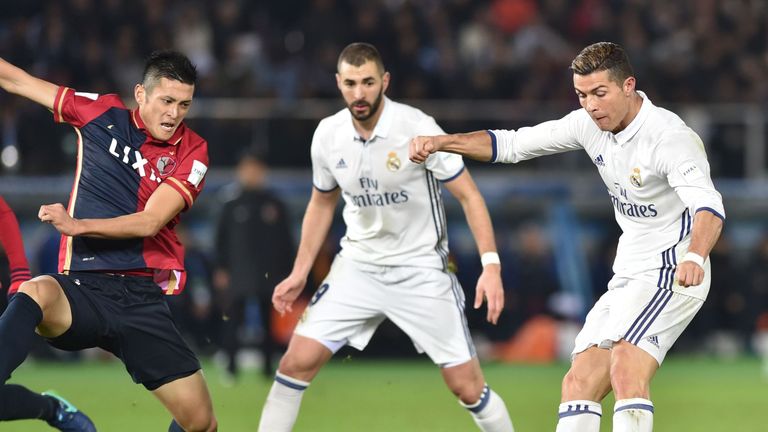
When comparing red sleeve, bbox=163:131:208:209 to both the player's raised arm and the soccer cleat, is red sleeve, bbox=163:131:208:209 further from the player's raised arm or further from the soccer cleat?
the soccer cleat

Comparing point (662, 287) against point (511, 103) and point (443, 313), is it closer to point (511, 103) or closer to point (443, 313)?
point (443, 313)

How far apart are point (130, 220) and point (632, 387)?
2654 millimetres

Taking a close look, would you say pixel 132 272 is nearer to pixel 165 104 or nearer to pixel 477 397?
pixel 165 104

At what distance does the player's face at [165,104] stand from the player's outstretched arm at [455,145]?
1.23 m

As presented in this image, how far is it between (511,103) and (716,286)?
362cm

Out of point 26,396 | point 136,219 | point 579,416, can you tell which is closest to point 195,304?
point 26,396

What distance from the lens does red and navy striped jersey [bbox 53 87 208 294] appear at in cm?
671

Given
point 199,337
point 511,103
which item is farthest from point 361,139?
point 511,103

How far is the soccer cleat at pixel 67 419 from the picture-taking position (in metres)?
6.94

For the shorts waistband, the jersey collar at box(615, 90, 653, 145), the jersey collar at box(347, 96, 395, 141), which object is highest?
the jersey collar at box(347, 96, 395, 141)

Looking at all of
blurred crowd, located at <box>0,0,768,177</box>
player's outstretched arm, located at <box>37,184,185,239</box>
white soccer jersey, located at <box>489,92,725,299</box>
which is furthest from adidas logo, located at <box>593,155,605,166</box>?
blurred crowd, located at <box>0,0,768,177</box>

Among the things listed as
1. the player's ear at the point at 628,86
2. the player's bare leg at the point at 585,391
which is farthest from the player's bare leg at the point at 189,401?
the player's ear at the point at 628,86

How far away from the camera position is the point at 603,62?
6500 mm

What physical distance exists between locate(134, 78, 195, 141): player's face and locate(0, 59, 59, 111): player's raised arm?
0.47 metres
